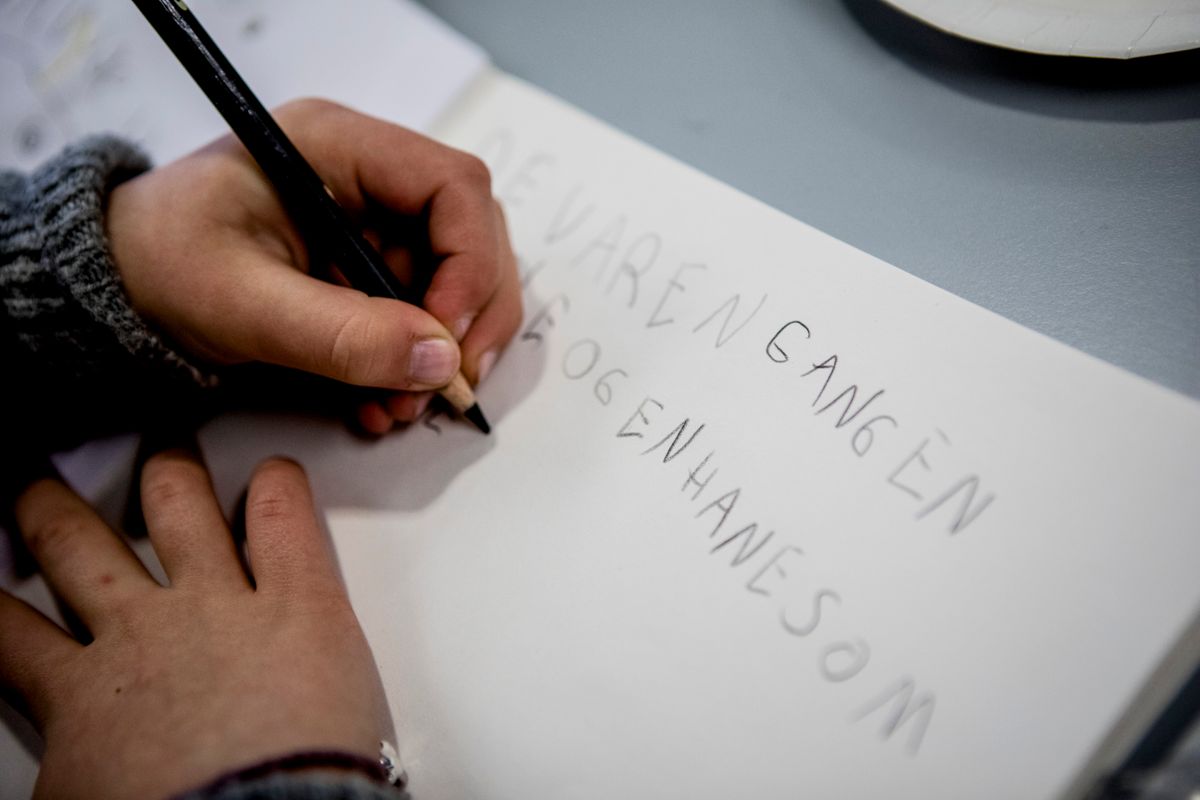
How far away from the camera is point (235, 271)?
12.8 inches

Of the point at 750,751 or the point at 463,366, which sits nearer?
the point at 750,751

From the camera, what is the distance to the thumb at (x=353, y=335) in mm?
300

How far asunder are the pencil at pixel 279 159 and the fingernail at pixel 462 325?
0.02m

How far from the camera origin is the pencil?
0.31m

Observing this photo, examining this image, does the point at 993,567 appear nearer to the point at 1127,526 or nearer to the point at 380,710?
the point at 1127,526

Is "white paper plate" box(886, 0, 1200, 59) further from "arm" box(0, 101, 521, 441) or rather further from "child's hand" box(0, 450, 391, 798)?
"child's hand" box(0, 450, 391, 798)

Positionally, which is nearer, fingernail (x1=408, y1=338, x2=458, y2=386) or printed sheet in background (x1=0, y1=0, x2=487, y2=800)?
fingernail (x1=408, y1=338, x2=458, y2=386)

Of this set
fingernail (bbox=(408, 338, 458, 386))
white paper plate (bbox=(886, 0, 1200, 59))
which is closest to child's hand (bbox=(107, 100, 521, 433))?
fingernail (bbox=(408, 338, 458, 386))

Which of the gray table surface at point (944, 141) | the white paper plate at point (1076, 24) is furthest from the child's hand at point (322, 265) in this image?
the white paper plate at point (1076, 24)

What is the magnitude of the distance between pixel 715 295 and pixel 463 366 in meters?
0.12

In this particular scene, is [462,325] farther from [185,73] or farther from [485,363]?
[185,73]

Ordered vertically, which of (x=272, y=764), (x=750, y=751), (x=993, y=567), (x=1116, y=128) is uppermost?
(x=1116, y=128)

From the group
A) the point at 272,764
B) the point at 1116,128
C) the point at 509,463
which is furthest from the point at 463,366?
the point at 1116,128

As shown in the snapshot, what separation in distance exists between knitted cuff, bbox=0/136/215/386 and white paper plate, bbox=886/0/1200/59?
0.40 m
